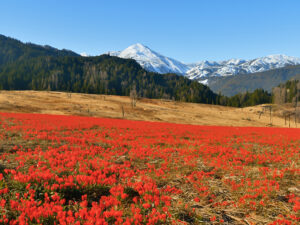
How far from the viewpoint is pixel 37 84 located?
172 metres

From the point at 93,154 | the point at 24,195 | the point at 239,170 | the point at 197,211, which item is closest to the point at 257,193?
the point at 197,211

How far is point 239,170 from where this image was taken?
27.7 feet

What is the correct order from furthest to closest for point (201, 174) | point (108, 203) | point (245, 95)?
1. point (245, 95)
2. point (201, 174)
3. point (108, 203)

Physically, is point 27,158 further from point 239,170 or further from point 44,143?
point 239,170

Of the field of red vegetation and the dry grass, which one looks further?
the dry grass

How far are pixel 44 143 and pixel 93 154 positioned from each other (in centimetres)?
431

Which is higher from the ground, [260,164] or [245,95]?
[245,95]

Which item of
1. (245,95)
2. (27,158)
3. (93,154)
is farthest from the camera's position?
(245,95)

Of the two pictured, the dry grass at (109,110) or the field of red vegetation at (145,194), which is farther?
the dry grass at (109,110)

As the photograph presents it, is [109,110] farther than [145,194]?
Yes

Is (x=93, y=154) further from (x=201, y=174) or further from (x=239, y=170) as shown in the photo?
(x=239, y=170)

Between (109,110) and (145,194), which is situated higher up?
(145,194)

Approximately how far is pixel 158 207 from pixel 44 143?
384 inches

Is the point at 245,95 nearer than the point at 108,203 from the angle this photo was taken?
No
